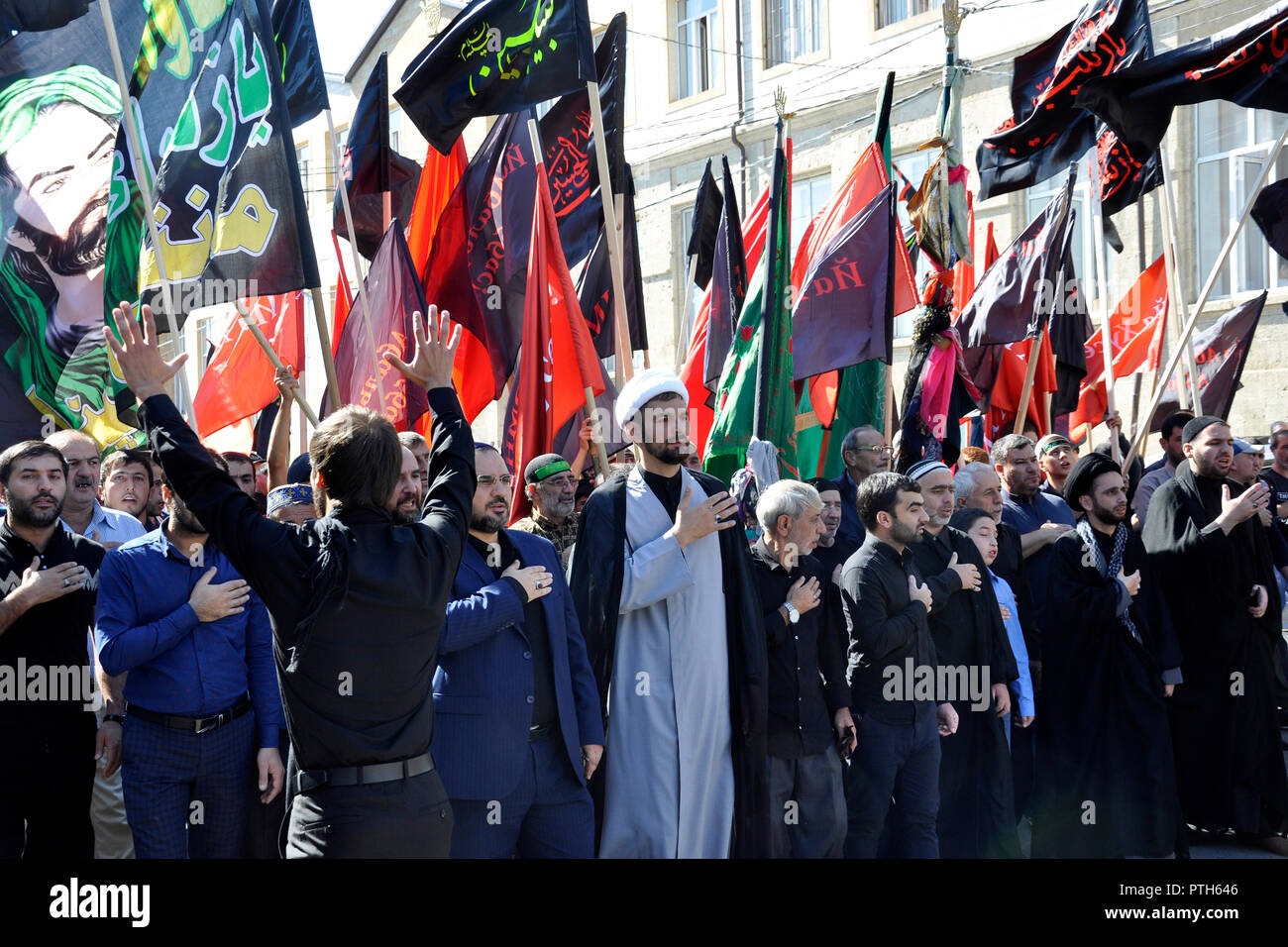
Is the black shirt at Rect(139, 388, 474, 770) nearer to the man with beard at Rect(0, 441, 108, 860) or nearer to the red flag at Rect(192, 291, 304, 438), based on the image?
the man with beard at Rect(0, 441, 108, 860)

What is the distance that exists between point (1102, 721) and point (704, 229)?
5.50 m

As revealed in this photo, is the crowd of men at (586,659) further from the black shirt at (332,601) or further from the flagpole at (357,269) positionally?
the flagpole at (357,269)

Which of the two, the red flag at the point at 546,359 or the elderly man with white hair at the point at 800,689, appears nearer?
the elderly man with white hair at the point at 800,689

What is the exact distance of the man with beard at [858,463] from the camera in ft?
22.7

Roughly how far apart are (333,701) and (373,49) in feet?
75.7

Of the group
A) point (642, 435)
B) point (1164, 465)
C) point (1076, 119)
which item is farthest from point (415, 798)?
point (1076, 119)

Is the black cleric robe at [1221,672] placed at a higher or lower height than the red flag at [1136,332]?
lower

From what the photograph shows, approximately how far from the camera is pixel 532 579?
436cm

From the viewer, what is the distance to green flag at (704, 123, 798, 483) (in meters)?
6.72

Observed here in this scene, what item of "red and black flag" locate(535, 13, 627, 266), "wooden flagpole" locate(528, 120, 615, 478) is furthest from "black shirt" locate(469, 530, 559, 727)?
"red and black flag" locate(535, 13, 627, 266)

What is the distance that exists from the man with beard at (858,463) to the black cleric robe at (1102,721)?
1.04m

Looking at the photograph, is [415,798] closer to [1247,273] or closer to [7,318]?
[7,318]

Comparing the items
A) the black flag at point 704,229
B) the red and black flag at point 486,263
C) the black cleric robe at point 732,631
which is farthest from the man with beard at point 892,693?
the black flag at point 704,229
